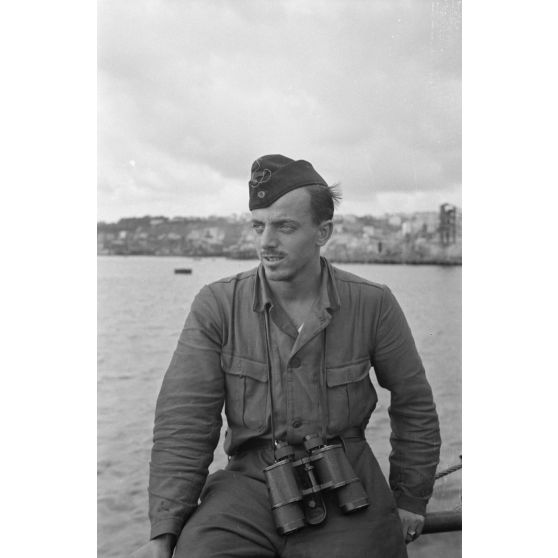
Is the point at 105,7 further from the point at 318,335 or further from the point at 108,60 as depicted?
the point at 318,335

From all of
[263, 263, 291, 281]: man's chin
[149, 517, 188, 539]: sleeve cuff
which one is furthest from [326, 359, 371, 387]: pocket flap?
[149, 517, 188, 539]: sleeve cuff

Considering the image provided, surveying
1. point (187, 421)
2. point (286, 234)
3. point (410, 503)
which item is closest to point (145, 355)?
point (187, 421)

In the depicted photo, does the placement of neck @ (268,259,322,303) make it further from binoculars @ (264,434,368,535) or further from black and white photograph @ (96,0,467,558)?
binoculars @ (264,434,368,535)

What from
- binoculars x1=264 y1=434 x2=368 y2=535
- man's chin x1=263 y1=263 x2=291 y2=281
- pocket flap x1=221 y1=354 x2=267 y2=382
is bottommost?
binoculars x1=264 y1=434 x2=368 y2=535

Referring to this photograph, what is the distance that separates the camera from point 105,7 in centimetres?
233

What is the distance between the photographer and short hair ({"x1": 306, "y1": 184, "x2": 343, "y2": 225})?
212 centimetres

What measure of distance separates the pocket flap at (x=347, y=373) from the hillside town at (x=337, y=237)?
0.41 meters

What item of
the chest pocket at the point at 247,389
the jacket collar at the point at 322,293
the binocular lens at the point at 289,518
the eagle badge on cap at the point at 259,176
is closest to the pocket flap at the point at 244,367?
the chest pocket at the point at 247,389

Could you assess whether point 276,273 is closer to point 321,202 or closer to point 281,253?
point 281,253

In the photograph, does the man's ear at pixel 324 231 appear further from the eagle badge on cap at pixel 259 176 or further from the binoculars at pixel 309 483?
the binoculars at pixel 309 483

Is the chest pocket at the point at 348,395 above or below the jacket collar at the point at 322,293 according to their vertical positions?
below

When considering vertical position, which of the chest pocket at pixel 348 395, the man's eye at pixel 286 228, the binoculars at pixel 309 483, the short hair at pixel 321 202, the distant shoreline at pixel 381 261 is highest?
the short hair at pixel 321 202

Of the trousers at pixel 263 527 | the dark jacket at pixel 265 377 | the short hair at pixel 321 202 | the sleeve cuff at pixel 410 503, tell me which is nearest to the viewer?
the trousers at pixel 263 527

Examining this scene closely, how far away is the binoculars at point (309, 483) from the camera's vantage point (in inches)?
76.5
